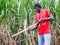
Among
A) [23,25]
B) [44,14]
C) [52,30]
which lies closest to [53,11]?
[52,30]

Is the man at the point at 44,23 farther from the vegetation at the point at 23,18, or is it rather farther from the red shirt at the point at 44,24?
the vegetation at the point at 23,18

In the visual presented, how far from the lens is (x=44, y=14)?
3363 mm

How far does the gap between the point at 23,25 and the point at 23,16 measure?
0.19 meters

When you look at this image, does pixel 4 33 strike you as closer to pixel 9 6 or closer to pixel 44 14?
pixel 9 6

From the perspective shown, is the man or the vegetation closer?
the man

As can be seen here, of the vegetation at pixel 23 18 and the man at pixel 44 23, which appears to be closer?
the man at pixel 44 23

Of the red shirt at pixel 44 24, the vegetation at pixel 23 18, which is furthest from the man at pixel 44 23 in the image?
the vegetation at pixel 23 18

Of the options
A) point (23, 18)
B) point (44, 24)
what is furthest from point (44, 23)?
point (23, 18)

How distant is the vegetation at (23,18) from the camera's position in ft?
13.8

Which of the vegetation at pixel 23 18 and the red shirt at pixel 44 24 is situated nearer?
the red shirt at pixel 44 24

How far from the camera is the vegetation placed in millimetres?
4195

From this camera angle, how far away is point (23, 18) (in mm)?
4297

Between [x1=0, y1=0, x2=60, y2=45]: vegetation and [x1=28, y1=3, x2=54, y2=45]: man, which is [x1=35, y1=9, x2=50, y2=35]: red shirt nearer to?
[x1=28, y1=3, x2=54, y2=45]: man

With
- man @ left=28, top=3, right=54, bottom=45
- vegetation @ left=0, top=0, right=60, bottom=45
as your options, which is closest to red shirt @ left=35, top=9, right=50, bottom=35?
man @ left=28, top=3, right=54, bottom=45
